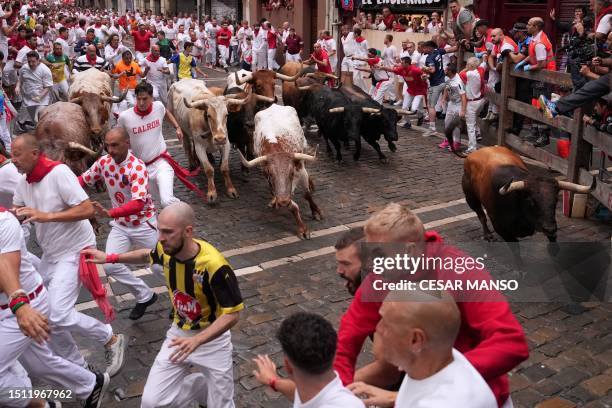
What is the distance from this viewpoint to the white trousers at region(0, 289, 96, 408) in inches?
167

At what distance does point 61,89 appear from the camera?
1561cm

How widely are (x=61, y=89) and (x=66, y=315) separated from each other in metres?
12.0

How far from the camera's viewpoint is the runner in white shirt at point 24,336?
409 centimetres

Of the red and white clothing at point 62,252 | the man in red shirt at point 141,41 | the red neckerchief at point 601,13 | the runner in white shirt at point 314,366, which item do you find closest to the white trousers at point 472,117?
the red neckerchief at point 601,13

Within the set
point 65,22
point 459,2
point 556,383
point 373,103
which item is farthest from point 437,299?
point 65,22

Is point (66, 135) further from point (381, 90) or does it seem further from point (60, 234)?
point (381, 90)

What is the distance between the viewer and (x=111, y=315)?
539 centimetres

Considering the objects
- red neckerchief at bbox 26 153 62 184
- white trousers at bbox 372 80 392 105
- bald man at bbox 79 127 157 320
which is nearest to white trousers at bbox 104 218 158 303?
bald man at bbox 79 127 157 320

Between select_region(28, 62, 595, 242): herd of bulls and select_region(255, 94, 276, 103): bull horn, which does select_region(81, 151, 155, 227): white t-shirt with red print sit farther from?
select_region(255, 94, 276, 103): bull horn

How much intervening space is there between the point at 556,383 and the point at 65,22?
78.2 ft

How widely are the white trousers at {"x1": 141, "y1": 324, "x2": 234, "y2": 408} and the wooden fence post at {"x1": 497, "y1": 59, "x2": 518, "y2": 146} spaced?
9246 millimetres

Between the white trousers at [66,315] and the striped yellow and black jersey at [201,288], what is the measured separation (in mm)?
1066

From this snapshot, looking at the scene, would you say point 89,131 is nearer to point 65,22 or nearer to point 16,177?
point 16,177

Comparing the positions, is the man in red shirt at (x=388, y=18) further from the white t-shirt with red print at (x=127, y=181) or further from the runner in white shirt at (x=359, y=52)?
the white t-shirt with red print at (x=127, y=181)
